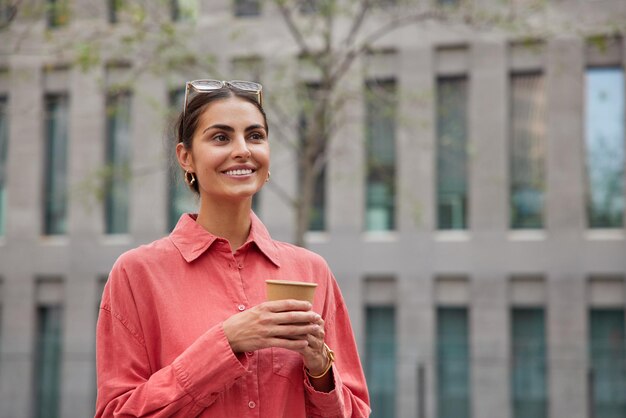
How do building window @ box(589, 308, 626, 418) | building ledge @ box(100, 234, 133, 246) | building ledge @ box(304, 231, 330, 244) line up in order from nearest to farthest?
1. building window @ box(589, 308, 626, 418)
2. building ledge @ box(304, 231, 330, 244)
3. building ledge @ box(100, 234, 133, 246)

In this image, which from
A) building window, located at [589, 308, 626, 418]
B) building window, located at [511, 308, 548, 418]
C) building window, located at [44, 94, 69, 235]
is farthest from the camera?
building window, located at [44, 94, 69, 235]

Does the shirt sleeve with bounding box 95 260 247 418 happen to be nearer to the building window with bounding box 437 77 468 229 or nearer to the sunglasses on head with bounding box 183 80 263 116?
the sunglasses on head with bounding box 183 80 263 116

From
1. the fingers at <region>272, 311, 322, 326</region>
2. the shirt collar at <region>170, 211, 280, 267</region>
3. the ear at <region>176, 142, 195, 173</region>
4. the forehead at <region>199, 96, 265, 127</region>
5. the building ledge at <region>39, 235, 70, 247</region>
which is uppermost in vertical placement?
the forehead at <region>199, 96, 265, 127</region>

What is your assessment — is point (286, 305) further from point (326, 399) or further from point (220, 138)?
point (220, 138)

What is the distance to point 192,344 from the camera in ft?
7.75

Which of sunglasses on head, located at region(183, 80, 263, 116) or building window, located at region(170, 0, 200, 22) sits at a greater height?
building window, located at region(170, 0, 200, 22)

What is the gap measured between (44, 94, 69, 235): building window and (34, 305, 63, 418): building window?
213cm

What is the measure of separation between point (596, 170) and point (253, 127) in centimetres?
1712

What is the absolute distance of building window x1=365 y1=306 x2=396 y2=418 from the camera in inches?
730

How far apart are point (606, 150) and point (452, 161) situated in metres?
3.21

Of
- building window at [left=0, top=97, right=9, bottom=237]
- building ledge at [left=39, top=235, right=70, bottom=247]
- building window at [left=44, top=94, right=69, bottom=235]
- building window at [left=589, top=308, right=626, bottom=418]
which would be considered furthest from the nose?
building window at [left=0, top=97, right=9, bottom=237]

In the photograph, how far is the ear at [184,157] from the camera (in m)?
2.65

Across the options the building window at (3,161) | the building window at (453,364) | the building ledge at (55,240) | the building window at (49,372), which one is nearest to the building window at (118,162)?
the building ledge at (55,240)

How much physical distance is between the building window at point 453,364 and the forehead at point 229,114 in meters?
16.2
